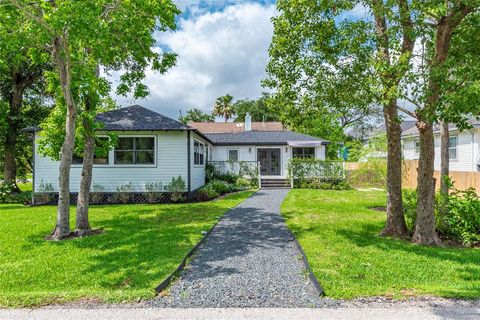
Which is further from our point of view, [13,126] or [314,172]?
[314,172]

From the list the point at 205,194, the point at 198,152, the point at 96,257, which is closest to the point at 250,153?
the point at 198,152

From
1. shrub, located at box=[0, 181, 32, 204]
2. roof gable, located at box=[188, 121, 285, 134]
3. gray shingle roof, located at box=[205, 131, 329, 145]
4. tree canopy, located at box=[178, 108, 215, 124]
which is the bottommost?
shrub, located at box=[0, 181, 32, 204]

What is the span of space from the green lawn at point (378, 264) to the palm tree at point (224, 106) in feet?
156

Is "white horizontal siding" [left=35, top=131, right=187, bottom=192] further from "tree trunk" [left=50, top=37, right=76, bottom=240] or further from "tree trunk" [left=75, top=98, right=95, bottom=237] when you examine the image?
"tree trunk" [left=50, top=37, right=76, bottom=240]

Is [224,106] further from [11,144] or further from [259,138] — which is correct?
[11,144]

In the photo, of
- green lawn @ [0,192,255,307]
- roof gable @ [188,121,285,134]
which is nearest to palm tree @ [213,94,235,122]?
roof gable @ [188,121,285,134]

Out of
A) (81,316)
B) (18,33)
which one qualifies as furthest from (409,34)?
(18,33)

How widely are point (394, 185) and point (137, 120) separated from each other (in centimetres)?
1077

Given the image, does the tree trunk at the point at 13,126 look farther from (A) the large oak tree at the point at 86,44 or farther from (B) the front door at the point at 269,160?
(B) the front door at the point at 269,160

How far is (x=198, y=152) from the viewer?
1662cm

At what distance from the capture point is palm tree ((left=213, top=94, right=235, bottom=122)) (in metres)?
54.9

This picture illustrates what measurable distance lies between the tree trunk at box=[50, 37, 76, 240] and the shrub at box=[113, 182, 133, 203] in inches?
241

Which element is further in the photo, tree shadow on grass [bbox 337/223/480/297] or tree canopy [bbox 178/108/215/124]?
tree canopy [bbox 178/108/215/124]

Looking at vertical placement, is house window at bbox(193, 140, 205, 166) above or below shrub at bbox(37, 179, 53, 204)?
above
